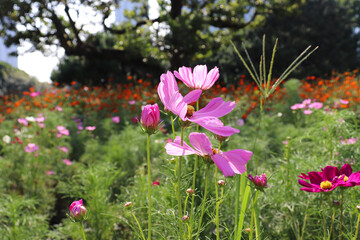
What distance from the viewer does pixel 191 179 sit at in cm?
109

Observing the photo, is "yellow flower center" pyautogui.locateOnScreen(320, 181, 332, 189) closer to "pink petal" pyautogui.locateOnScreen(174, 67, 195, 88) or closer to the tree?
"pink petal" pyautogui.locateOnScreen(174, 67, 195, 88)

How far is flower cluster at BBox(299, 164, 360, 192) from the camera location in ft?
2.15

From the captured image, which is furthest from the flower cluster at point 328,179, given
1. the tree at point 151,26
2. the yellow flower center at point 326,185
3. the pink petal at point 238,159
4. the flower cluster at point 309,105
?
the tree at point 151,26

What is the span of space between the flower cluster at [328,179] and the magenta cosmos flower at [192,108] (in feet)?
0.97

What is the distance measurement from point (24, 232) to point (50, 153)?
1179 millimetres

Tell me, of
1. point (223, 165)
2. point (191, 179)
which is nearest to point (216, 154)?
point (223, 165)

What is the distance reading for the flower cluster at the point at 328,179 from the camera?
65cm

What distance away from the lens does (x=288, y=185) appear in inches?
46.7

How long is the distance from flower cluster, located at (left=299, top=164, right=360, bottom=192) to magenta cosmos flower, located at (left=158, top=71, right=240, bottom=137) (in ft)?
0.97

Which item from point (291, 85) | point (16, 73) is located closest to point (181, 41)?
point (291, 85)

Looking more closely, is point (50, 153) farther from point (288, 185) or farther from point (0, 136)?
point (288, 185)

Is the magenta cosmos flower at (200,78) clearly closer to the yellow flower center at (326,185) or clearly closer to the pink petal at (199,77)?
the pink petal at (199,77)

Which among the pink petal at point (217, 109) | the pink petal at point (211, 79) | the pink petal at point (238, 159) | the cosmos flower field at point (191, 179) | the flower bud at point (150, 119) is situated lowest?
the cosmos flower field at point (191, 179)

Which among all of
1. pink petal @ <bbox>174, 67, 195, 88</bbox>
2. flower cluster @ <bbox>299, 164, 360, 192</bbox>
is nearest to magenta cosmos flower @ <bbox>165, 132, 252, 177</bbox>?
pink petal @ <bbox>174, 67, 195, 88</bbox>
